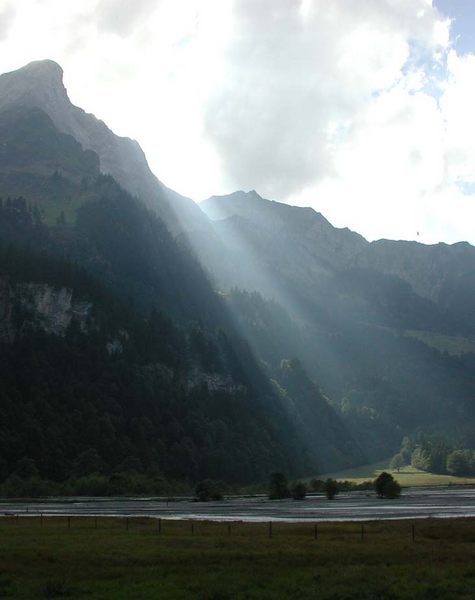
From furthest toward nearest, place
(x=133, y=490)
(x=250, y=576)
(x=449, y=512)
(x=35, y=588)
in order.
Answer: (x=133, y=490), (x=449, y=512), (x=250, y=576), (x=35, y=588)

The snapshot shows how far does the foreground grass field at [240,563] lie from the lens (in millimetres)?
41500

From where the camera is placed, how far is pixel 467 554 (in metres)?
56.8

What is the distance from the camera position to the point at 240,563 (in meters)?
51.5

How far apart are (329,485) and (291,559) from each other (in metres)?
122

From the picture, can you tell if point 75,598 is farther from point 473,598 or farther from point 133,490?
point 133,490

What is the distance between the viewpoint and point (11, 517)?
334 ft

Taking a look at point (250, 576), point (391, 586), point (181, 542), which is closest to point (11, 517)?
point (181, 542)

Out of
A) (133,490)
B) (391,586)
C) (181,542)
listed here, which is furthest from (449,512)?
(133,490)

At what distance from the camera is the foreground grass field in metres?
41.5

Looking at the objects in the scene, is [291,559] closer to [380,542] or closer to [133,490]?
[380,542]

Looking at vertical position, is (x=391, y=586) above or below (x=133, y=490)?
above

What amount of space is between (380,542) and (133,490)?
5382 inches

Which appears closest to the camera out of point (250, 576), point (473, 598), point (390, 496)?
point (473, 598)

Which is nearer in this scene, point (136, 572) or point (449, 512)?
point (136, 572)
